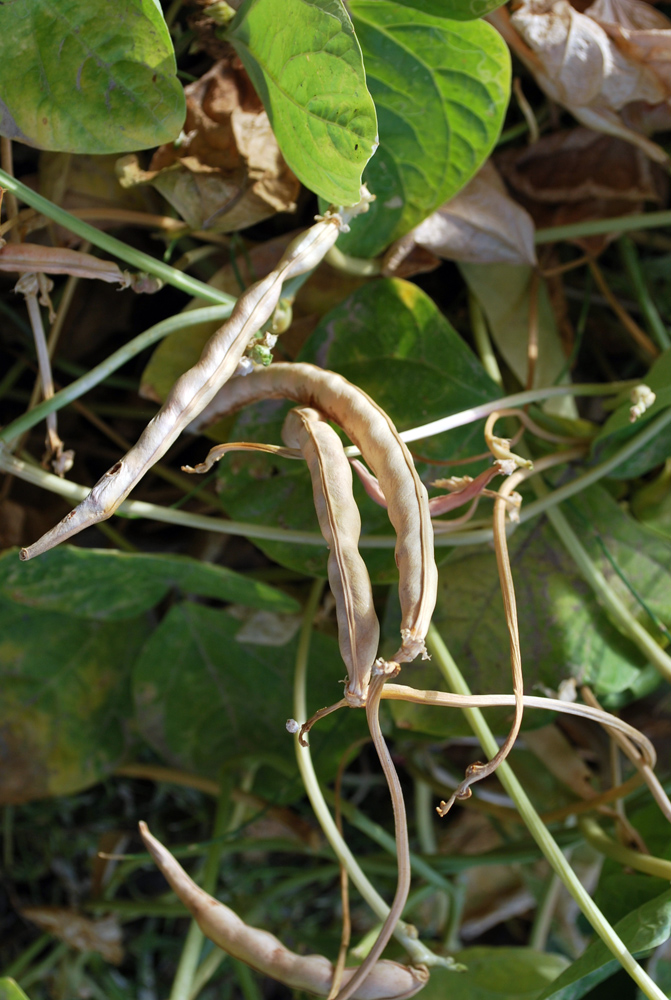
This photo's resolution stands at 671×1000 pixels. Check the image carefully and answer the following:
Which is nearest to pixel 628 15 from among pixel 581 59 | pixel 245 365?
pixel 581 59

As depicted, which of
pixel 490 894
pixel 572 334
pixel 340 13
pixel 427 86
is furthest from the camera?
pixel 490 894

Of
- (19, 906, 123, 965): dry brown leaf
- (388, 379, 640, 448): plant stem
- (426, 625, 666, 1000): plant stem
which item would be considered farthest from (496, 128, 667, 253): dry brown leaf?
(19, 906, 123, 965): dry brown leaf

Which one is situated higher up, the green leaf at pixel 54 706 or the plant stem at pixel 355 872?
the plant stem at pixel 355 872

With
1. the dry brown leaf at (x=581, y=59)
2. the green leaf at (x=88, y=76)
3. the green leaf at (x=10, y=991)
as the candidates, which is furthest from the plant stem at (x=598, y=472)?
the green leaf at (x=10, y=991)

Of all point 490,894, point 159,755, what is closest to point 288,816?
point 159,755

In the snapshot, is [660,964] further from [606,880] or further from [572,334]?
[572,334]

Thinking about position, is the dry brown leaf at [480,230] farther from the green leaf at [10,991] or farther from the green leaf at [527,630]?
the green leaf at [10,991]
